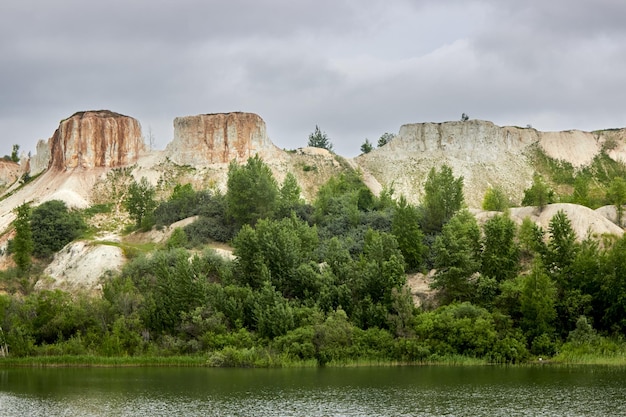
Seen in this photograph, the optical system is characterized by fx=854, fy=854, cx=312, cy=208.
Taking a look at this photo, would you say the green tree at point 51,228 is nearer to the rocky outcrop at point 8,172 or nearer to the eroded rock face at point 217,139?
the eroded rock face at point 217,139

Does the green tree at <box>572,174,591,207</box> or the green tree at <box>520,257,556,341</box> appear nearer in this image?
the green tree at <box>520,257,556,341</box>

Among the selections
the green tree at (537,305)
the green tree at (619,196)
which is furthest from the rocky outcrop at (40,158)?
the green tree at (537,305)

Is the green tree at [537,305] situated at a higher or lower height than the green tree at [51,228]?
lower

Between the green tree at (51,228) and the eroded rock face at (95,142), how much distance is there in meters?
23.9

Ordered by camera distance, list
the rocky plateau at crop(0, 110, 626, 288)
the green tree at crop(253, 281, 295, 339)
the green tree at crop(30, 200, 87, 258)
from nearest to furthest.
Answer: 1. the green tree at crop(253, 281, 295, 339)
2. the green tree at crop(30, 200, 87, 258)
3. the rocky plateau at crop(0, 110, 626, 288)

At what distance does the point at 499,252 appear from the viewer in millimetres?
67500

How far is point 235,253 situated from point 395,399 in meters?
32.3

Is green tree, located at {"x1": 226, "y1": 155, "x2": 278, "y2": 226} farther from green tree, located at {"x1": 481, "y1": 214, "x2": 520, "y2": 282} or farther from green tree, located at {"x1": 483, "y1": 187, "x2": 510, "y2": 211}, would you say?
green tree, located at {"x1": 481, "y1": 214, "x2": 520, "y2": 282}

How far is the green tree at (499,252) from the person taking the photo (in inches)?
2613

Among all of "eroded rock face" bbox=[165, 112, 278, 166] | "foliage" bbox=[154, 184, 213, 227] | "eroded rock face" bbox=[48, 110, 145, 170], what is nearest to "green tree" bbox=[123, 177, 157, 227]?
"foliage" bbox=[154, 184, 213, 227]

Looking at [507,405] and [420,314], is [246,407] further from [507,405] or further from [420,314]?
[420,314]

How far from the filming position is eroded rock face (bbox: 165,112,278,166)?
387 ft

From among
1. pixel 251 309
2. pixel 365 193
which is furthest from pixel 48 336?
pixel 365 193

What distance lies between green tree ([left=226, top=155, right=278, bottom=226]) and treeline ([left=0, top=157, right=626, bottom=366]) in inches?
469
